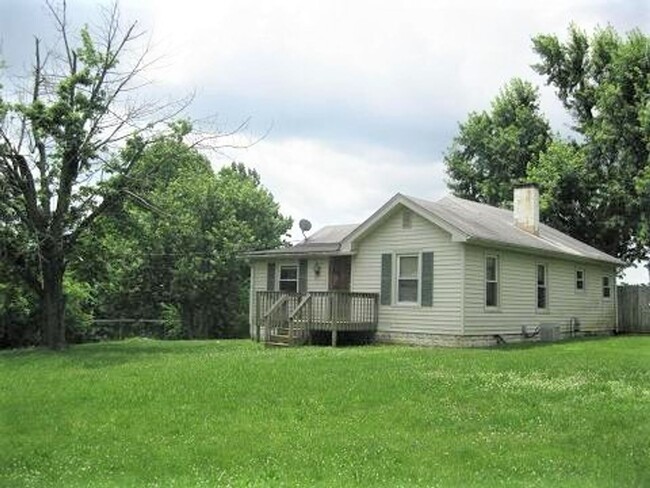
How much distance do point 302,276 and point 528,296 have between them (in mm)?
6704

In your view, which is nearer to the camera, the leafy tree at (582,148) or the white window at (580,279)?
the white window at (580,279)

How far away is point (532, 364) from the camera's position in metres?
14.0

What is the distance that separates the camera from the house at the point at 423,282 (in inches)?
763

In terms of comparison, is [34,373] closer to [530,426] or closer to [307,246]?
[530,426]

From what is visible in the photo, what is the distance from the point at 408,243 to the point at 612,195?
1598 centimetres

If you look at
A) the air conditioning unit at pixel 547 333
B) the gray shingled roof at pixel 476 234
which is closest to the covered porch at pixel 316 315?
the gray shingled roof at pixel 476 234

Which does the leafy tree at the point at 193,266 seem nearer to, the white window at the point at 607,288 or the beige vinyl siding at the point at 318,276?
the beige vinyl siding at the point at 318,276

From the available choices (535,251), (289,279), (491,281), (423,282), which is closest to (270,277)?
(289,279)

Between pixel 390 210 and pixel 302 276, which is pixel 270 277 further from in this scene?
pixel 390 210

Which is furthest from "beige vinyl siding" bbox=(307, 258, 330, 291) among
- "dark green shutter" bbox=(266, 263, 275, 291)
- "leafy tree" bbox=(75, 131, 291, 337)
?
"leafy tree" bbox=(75, 131, 291, 337)

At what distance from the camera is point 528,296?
22047 millimetres

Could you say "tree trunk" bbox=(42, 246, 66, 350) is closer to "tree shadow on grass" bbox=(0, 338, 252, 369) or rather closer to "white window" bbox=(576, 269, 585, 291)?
"tree shadow on grass" bbox=(0, 338, 252, 369)

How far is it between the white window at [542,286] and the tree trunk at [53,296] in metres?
13.6

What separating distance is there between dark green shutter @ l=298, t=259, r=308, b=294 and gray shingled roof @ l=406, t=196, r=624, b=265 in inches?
174
